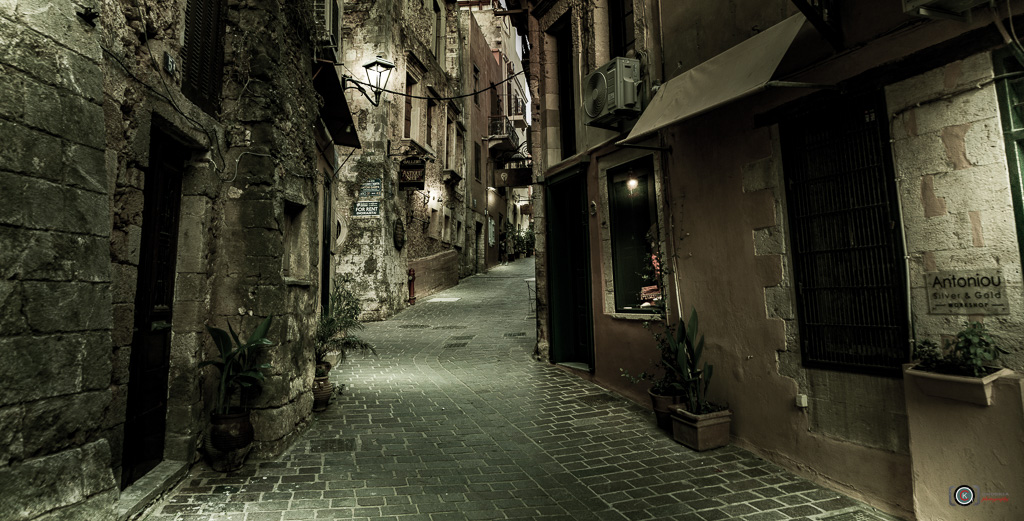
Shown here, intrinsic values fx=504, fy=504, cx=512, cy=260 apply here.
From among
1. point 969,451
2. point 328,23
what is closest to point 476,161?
point 328,23

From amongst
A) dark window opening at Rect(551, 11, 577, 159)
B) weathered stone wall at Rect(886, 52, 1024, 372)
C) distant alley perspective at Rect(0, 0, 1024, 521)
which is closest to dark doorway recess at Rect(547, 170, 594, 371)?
dark window opening at Rect(551, 11, 577, 159)

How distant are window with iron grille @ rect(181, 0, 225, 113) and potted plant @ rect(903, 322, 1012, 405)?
5545mm

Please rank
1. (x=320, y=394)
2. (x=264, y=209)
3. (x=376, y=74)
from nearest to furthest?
(x=264, y=209)
(x=320, y=394)
(x=376, y=74)

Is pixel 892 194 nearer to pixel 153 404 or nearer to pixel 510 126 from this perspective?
pixel 153 404

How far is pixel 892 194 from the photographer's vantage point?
11.2 feet

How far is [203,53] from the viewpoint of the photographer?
431 centimetres

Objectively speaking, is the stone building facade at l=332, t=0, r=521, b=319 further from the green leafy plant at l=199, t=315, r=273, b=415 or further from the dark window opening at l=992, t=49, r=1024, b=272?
the dark window opening at l=992, t=49, r=1024, b=272

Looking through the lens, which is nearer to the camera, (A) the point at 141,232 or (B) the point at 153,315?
(A) the point at 141,232

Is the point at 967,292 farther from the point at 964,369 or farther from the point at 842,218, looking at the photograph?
the point at 842,218

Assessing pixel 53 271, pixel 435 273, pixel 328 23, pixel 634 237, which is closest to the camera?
pixel 53 271

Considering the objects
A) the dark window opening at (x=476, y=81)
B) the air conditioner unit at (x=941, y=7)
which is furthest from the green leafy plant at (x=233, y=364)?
the dark window opening at (x=476, y=81)

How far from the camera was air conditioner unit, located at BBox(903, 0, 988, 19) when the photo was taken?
276cm

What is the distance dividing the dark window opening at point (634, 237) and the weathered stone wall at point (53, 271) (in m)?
4.92

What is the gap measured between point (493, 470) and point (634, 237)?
3505mm
